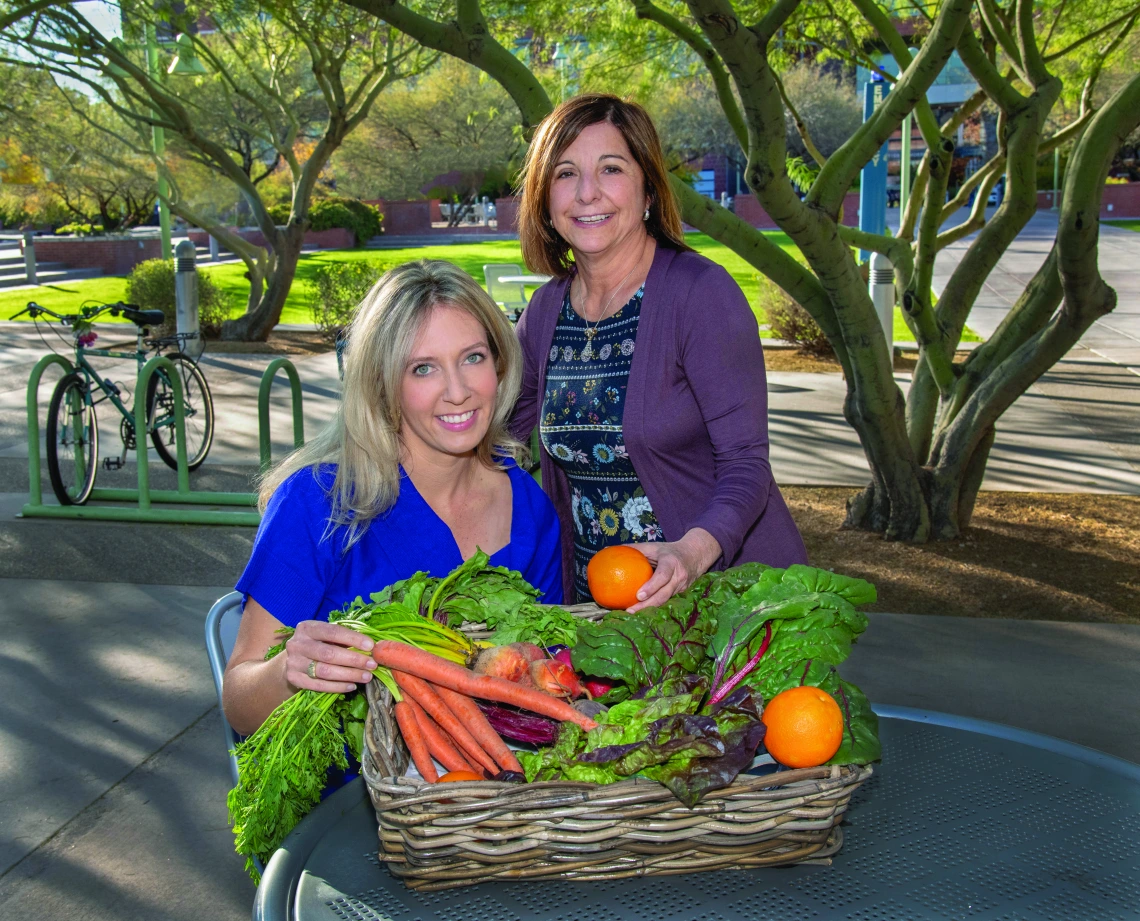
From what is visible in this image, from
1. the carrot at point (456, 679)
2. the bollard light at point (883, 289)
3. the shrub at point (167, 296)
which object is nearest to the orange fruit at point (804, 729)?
the carrot at point (456, 679)

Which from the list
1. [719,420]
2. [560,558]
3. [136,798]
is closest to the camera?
[719,420]

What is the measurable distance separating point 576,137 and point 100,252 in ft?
91.4

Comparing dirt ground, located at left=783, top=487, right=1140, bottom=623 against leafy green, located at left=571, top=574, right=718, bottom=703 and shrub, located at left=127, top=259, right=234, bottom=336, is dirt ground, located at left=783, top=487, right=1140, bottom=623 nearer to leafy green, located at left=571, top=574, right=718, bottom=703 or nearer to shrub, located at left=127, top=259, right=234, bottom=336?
leafy green, located at left=571, top=574, right=718, bottom=703

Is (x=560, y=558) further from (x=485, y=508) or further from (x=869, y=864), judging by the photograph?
(x=869, y=864)

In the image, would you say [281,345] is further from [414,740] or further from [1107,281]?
[1107,281]

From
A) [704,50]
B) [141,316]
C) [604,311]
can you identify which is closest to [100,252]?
[141,316]

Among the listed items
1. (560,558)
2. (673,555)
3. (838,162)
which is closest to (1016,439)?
(838,162)

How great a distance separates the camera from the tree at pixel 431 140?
39.2 metres

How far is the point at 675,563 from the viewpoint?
2.14 metres

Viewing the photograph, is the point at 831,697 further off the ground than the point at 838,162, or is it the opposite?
the point at 838,162

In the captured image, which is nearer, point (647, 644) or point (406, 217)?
point (647, 644)

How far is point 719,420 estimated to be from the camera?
8.79ft

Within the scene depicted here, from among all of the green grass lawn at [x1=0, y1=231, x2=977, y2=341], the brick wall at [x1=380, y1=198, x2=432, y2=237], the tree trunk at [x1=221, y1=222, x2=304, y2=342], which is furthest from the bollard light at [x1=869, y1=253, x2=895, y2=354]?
the brick wall at [x1=380, y1=198, x2=432, y2=237]

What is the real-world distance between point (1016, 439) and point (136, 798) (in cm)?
759
